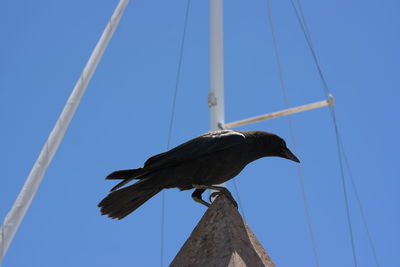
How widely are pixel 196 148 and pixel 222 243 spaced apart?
1559mm

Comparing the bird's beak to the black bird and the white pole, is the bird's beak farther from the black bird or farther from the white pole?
the white pole

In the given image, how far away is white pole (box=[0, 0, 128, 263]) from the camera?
26.1ft

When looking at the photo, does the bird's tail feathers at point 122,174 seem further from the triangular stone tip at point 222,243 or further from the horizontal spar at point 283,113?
the horizontal spar at point 283,113

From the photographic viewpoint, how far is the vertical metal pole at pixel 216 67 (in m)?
13.6

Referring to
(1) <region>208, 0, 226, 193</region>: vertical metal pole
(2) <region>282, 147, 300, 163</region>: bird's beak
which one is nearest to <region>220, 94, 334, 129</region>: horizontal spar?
(1) <region>208, 0, 226, 193</region>: vertical metal pole

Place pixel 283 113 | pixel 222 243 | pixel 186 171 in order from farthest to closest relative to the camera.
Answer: pixel 283 113 → pixel 186 171 → pixel 222 243

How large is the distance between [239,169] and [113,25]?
17.4 feet

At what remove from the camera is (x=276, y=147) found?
7.59 m

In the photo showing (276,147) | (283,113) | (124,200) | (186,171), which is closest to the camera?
(124,200)

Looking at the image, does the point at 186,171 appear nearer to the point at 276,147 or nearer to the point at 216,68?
the point at 276,147

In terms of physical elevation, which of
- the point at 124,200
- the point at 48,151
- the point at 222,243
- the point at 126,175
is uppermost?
the point at 48,151

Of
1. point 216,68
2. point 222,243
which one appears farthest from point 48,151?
point 216,68

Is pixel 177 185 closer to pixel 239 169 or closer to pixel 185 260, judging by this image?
pixel 239 169

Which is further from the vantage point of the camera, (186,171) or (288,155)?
(288,155)
